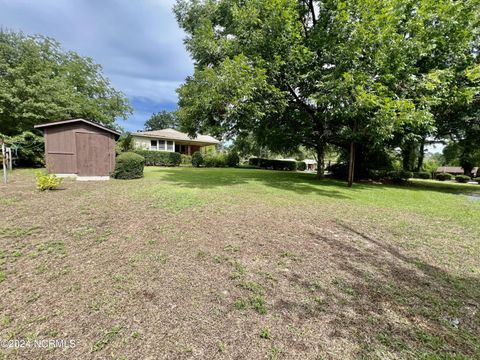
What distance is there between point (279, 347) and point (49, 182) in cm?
970

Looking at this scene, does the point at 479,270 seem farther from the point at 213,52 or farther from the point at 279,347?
the point at 213,52

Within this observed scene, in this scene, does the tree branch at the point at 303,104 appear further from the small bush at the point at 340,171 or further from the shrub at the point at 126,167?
the shrub at the point at 126,167

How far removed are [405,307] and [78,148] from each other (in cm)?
Answer: 1413

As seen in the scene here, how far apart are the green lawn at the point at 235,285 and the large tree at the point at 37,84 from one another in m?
14.8

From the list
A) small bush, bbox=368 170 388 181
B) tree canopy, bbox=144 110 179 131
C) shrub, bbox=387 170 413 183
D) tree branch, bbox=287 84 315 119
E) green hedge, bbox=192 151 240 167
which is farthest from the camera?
tree canopy, bbox=144 110 179 131

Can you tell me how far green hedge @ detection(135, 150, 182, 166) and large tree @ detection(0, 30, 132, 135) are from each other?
5.27m

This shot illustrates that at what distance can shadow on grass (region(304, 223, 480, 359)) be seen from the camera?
209 centimetres

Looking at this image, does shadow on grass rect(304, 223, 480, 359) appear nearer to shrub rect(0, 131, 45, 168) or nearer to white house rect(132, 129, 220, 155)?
shrub rect(0, 131, 45, 168)

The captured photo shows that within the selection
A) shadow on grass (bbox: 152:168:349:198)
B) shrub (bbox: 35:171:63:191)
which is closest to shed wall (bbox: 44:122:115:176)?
shrub (bbox: 35:171:63:191)

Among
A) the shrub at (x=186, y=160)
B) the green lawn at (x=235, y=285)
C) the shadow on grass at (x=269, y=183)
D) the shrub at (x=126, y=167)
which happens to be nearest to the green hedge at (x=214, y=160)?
the shrub at (x=186, y=160)

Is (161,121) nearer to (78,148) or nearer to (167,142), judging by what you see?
(167,142)

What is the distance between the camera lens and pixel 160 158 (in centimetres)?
2362

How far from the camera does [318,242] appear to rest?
448 centimetres

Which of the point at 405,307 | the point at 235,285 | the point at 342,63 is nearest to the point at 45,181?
the point at 235,285
